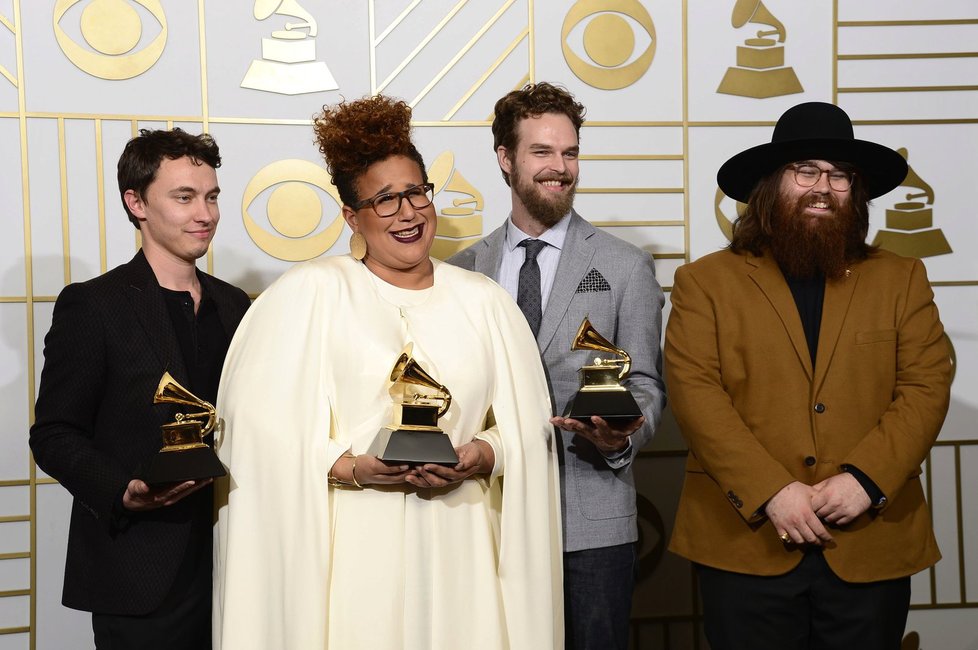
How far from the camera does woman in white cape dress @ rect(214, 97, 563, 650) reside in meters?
2.65

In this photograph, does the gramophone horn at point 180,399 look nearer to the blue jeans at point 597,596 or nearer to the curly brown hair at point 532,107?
the blue jeans at point 597,596

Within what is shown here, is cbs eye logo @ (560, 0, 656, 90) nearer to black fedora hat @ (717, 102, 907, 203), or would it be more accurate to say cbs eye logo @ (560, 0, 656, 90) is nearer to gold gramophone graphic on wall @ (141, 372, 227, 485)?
black fedora hat @ (717, 102, 907, 203)

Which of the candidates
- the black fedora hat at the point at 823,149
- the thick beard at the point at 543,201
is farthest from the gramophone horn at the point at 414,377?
the black fedora hat at the point at 823,149

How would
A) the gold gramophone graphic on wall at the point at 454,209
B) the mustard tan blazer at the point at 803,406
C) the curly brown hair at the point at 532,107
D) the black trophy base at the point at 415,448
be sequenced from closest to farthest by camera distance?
the black trophy base at the point at 415,448 < the mustard tan blazer at the point at 803,406 < the curly brown hair at the point at 532,107 < the gold gramophone graphic on wall at the point at 454,209

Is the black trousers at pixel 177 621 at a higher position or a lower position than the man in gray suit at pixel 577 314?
lower

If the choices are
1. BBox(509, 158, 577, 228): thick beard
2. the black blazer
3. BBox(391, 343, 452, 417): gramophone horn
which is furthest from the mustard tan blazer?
the black blazer

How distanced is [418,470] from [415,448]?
0.26 feet

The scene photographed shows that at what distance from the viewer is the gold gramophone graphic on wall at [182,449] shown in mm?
2557

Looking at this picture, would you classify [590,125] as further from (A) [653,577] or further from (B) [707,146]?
(A) [653,577]

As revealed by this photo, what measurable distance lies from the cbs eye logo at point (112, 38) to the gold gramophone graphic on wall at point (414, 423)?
257 cm

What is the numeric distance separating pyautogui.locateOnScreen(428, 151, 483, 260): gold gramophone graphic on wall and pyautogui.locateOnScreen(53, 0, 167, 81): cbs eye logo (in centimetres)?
136

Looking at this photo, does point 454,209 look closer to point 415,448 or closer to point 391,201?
point 391,201

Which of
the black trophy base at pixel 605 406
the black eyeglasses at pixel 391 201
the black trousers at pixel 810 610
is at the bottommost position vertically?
the black trousers at pixel 810 610

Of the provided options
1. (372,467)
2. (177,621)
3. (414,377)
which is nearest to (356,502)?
(372,467)
